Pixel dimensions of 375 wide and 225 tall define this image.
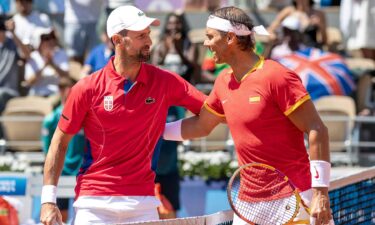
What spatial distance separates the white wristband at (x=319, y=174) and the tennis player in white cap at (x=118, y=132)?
3.57 ft

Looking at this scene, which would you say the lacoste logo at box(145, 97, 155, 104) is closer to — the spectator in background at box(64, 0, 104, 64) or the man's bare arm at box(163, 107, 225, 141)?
the man's bare arm at box(163, 107, 225, 141)

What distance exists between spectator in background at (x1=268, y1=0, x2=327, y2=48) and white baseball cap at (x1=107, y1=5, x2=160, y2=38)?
259 inches

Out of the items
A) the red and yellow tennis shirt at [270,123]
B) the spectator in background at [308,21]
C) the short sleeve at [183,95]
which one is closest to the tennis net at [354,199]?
the red and yellow tennis shirt at [270,123]

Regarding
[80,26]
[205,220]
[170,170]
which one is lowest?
[170,170]

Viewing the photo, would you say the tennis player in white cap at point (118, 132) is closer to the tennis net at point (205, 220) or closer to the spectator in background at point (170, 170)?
the tennis net at point (205, 220)

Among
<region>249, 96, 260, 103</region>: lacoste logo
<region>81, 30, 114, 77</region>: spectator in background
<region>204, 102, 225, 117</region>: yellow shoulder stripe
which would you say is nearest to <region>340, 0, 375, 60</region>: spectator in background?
<region>81, 30, 114, 77</region>: spectator in background

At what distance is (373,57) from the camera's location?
13.8m

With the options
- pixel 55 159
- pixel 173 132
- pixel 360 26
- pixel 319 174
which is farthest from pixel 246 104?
pixel 360 26

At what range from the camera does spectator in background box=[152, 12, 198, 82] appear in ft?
41.2

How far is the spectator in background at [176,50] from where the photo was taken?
1255 centimetres

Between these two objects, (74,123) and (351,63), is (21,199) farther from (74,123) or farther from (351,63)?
(351,63)

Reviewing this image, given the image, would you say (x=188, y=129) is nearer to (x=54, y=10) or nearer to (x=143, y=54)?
(x=143, y=54)

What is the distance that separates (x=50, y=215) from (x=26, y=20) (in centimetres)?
776

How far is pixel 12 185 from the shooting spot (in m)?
10.1
